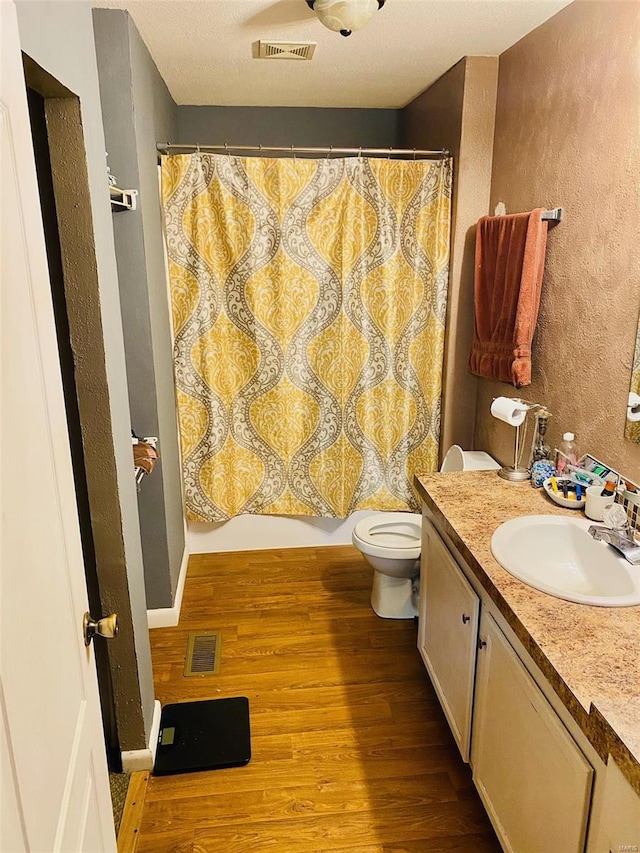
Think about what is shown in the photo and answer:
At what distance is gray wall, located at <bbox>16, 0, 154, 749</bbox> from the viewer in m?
1.20

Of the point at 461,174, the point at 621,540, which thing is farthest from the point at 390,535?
the point at 461,174

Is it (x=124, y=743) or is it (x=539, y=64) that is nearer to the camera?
(x=124, y=743)

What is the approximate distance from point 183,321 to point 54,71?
1.63 meters

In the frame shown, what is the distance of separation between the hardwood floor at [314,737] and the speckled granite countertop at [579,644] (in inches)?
31.3

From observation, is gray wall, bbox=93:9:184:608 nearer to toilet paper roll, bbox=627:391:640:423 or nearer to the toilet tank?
the toilet tank

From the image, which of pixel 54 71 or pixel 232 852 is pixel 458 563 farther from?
pixel 54 71

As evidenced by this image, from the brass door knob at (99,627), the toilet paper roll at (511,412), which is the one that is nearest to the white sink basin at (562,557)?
the toilet paper roll at (511,412)

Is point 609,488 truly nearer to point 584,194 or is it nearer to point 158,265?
point 584,194

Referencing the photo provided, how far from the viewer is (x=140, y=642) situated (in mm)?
1894

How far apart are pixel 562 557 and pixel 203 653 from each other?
4.98 ft

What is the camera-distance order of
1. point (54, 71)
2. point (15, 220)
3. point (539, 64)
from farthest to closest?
1. point (539, 64)
2. point (54, 71)
3. point (15, 220)

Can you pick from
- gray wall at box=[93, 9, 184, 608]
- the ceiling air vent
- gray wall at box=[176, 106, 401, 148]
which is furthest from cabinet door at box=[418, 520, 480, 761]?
gray wall at box=[176, 106, 401, 148]

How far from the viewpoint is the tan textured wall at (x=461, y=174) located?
8.31 ft

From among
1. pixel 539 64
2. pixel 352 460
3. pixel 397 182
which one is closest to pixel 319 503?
pixel 352 460
